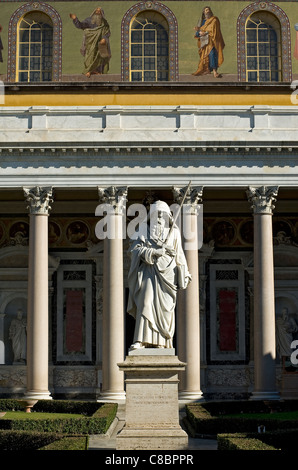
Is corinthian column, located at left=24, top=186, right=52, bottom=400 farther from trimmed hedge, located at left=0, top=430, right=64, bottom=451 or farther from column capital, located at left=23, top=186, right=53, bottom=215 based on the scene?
trimmed hedge, located at left=0, top=430, right=64, bottom=451

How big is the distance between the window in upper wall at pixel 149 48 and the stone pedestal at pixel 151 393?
26.1 metres

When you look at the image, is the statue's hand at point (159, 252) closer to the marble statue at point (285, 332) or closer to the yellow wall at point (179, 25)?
the yellow wall at point (179, 25)

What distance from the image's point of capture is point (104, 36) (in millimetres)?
47000

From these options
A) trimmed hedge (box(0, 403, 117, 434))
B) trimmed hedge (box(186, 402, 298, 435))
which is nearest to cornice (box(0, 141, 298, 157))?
trimmed hedge (box(186, 402, 298, 435))

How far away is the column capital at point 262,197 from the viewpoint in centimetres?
4209

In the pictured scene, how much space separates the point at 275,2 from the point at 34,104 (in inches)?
490

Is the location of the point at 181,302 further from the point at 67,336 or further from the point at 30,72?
the point at 30,72

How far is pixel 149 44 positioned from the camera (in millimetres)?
47781

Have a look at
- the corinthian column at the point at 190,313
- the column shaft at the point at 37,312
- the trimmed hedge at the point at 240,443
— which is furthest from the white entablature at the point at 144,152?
the trimmed hedge at the point at 240,443

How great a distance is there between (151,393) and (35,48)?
28.5 meters

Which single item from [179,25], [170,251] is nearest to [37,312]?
[179,25]

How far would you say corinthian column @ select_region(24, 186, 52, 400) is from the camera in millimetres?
40906

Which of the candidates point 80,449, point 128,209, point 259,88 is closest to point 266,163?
point 259,88

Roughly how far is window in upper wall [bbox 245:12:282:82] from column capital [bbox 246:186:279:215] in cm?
727
